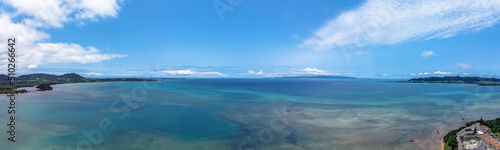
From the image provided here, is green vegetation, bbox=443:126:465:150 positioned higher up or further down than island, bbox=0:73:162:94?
further down

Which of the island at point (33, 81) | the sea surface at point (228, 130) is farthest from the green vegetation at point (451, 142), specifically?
the island at point (33, 81)

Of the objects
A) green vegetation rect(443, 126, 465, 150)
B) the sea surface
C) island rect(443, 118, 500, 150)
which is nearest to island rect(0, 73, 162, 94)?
the sea surface

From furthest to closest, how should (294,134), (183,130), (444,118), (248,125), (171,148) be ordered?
(444,118) < (248,125) < (183,130) < (294,134) < (171,148)

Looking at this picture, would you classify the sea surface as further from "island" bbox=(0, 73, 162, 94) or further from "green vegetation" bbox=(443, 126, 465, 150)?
"island" bbox=(0, 73, 162, 94)

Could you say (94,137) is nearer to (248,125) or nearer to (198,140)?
(198,140)

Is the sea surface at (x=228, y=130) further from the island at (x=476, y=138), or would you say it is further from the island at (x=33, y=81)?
the island at (x=33, y=81)

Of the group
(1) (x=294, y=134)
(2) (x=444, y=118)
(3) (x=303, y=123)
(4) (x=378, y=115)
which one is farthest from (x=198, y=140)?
(2) (x=444, y=118)

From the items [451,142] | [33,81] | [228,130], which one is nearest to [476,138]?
[451,142]

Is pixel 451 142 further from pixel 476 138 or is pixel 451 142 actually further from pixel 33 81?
pixel 33 81

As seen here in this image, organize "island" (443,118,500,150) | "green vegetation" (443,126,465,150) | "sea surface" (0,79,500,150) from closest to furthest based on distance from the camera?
"island" (443,118,500,150) < "green vegetation" (443,126,465,150) < "sea surface" (0,79,500,150)
